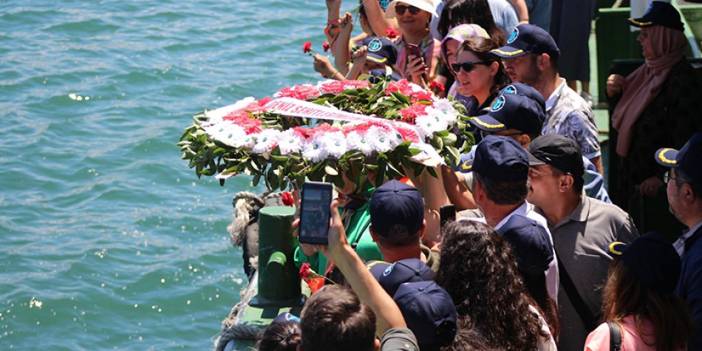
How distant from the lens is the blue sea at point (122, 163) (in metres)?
11.3

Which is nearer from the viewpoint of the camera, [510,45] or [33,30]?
[510,45]

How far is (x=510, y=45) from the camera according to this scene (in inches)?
266

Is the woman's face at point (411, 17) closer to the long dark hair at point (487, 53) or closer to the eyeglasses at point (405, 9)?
the eyeglasses at point (405, 9)

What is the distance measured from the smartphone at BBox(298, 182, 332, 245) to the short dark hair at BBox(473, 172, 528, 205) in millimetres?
717

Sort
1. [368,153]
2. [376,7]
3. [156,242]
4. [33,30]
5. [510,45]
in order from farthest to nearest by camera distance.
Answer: [33,30], [156,242], [376,7], [510,45], [368,153]

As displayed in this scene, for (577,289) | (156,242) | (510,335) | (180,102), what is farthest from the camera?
(180,102)

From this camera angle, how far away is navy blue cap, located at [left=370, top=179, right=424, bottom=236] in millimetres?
4988

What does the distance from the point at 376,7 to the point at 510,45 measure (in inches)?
109

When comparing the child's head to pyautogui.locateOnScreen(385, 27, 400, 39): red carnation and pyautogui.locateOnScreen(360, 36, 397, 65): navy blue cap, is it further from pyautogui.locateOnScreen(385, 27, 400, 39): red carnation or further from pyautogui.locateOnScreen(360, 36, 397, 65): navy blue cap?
pyautogui.locateOnScreen(385, 27, 400, 39): red carnation

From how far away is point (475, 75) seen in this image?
22.8 ft

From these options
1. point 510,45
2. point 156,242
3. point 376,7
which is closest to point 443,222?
point 510,45

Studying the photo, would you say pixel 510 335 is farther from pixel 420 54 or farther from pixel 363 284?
pixel 420 54

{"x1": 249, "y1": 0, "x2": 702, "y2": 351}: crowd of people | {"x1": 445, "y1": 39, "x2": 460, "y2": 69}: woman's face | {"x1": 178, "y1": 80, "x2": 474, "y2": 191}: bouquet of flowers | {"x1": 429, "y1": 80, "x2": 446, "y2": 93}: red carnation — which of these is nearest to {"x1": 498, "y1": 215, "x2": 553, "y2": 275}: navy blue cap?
{"x1": 249, "y1": 0, "x2": 702, "y2": 351}: crowd of people

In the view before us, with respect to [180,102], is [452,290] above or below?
above
